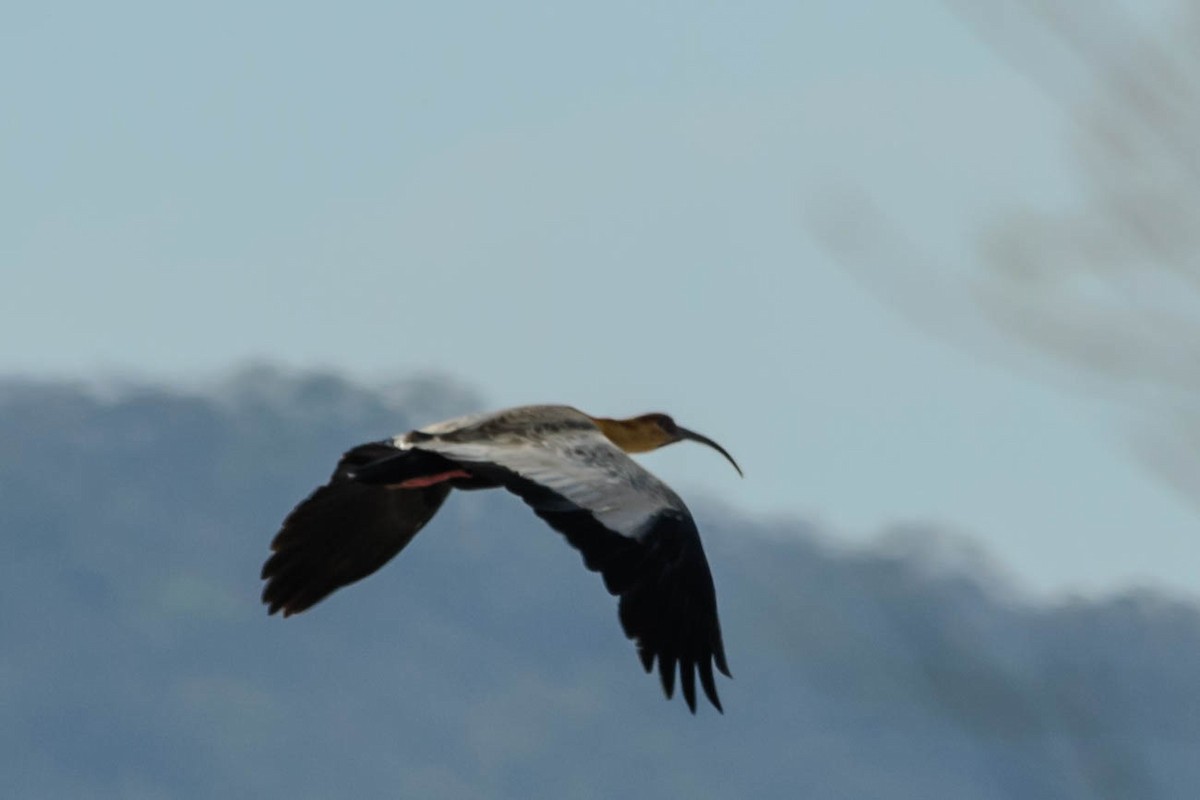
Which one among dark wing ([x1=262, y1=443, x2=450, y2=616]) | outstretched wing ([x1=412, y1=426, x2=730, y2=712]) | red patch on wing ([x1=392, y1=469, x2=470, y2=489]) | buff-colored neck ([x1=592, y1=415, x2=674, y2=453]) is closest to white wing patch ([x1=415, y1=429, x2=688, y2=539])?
outstretched wing ([x1=412, y1=426, x2=730, y2=712])

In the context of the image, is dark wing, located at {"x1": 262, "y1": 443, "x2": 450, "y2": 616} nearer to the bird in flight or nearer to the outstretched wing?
the bird in flight

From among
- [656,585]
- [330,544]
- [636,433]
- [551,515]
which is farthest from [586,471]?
[636,433]

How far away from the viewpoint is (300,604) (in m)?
12.8

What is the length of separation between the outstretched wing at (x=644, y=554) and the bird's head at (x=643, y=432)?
11.6ft

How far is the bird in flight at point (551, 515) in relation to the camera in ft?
32.6

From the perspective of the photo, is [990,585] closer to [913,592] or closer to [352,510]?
[352,510]

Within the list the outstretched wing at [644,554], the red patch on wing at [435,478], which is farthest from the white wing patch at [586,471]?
the red patch on wing at [435,478]

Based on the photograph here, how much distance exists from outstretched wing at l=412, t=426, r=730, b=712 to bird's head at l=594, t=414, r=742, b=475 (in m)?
3.52

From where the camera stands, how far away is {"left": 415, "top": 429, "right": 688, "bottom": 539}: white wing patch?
33.8 feet

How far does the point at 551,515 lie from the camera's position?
10.0 m

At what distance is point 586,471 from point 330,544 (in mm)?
2296

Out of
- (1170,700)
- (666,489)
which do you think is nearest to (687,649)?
(666,489)

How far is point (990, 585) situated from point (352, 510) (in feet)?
15.1

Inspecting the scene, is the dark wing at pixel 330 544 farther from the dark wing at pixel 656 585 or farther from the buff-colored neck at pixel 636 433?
the dark wing at pixel 656 585
